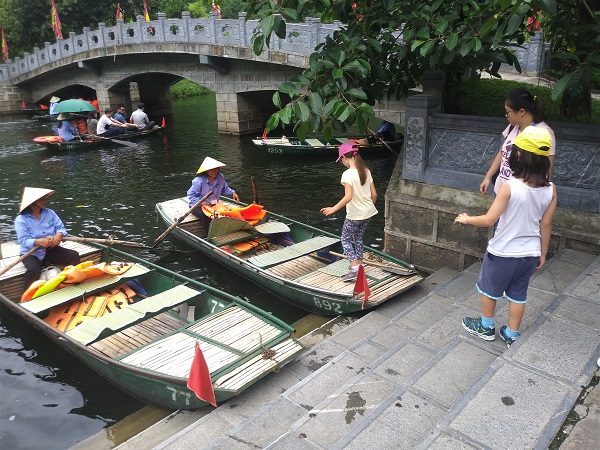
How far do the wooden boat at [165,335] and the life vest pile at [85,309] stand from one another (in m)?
0.03

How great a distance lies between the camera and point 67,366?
6.59 meters

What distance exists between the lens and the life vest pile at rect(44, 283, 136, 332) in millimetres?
6586

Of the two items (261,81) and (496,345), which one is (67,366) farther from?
(261,81)

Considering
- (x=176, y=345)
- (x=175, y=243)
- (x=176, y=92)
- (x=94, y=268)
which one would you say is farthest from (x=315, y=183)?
(x=176, y=92)

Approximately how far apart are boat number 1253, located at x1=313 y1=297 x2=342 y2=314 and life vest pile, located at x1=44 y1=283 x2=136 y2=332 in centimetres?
255

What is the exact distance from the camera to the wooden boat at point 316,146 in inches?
658

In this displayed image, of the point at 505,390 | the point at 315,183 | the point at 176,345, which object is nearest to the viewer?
the point at 505,390

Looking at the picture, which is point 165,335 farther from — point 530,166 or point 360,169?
point 530,166

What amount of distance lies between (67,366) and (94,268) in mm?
1321

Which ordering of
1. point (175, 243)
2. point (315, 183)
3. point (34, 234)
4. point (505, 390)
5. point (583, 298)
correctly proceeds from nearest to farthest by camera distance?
1. point (505, 390)
2. point (583, 298)
3. point (34, 234)
4. point (175, 243)
5. point (315, 183)

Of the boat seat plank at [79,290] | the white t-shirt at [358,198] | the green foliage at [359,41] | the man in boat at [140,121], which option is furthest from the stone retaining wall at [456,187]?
the man in boat at [140,121]

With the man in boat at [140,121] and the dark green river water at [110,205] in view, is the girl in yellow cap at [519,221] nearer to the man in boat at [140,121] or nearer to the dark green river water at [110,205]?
the dark green river water at [110,205]

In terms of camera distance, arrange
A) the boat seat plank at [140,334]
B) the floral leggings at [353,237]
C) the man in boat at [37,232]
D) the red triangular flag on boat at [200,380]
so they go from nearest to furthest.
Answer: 1. the red triangular flag on boat at [200,380]
2. the boat seat plank at [140,334]
3. the floral leggings at [353,237]
4. the man in boat at [37,232]

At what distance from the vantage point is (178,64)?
78.3 feet
